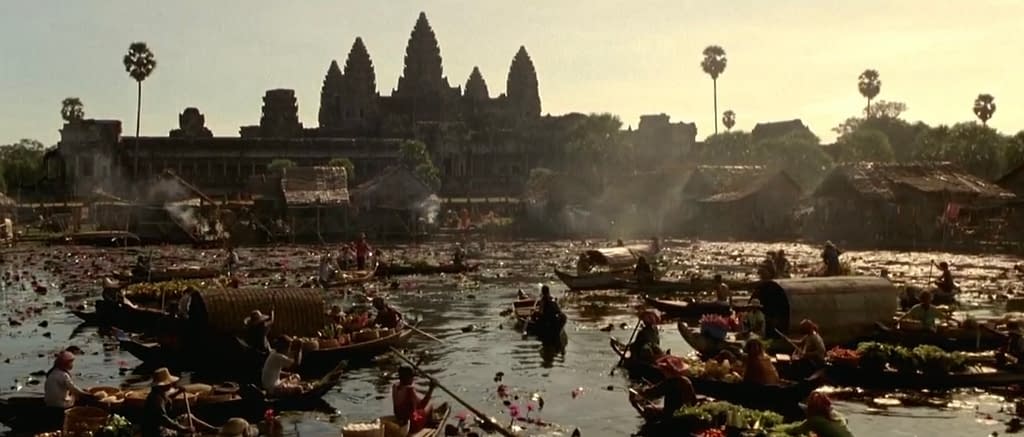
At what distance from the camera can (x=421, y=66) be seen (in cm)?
13412

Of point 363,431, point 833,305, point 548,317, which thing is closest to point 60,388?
point 363,431

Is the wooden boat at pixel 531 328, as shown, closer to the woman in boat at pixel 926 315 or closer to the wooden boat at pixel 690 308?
the wooden boat at pixel 690 308

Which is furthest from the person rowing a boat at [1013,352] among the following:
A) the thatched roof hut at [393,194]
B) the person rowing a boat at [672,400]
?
the thatched roof hut at [393,194]

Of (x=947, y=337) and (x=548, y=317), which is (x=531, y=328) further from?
(x=947, y=337)

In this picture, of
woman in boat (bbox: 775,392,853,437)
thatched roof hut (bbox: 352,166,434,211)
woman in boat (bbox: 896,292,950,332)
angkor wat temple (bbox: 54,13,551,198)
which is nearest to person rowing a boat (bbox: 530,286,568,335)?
woman in boat (bbox: 896,292,950,332)

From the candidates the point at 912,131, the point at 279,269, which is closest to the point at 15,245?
the point at 279,269

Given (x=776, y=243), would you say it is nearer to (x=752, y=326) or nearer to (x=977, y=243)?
(x=977, y=243)

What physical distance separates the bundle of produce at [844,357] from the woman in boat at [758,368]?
9.31 ft

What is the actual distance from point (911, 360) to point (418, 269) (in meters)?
30.5

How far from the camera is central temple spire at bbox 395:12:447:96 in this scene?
438 ft

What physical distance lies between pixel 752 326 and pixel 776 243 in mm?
47371

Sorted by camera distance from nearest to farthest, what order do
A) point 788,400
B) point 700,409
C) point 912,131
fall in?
1. point 700,409
2. point 788,400
3. point 912,131

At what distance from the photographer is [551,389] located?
2197cm

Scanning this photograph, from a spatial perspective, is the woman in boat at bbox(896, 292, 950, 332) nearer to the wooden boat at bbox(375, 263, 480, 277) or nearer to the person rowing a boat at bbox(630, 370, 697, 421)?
the person rowing a boat at bbox(630, 370, 697, 421)
